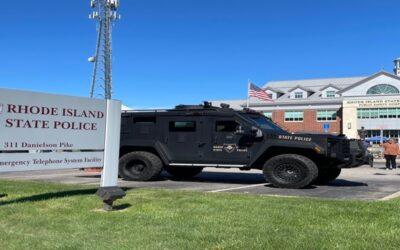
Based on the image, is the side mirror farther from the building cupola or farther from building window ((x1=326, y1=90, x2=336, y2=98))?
the building cupola

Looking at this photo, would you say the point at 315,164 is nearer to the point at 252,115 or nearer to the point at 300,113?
the point at 252,115

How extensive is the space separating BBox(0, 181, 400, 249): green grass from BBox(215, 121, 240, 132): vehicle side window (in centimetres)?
411

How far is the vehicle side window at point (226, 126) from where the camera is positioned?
14.3m

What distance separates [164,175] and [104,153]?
7.26 metres

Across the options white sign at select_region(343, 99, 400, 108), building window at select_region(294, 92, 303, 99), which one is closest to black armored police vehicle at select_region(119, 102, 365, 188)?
white sign at select_region(343, 99, 400, 108)

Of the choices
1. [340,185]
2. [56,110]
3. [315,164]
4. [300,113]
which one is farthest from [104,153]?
[300,113]

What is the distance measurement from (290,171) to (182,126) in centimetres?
337

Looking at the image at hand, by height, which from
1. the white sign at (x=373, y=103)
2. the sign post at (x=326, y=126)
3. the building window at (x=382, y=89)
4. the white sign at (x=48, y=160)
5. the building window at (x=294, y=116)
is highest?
the building window at (x=382, y=89)

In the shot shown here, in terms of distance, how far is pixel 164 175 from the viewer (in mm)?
17641

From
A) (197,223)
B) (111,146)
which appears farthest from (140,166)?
(197,223)

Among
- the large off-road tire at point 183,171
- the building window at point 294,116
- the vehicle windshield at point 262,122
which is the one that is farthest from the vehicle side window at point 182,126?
the building window at point 294,116

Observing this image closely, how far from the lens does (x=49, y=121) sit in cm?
947

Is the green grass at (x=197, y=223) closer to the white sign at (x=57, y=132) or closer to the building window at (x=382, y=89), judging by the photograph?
the white sign at (x=57, y=132)

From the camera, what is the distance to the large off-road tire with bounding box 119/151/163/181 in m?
15.1
